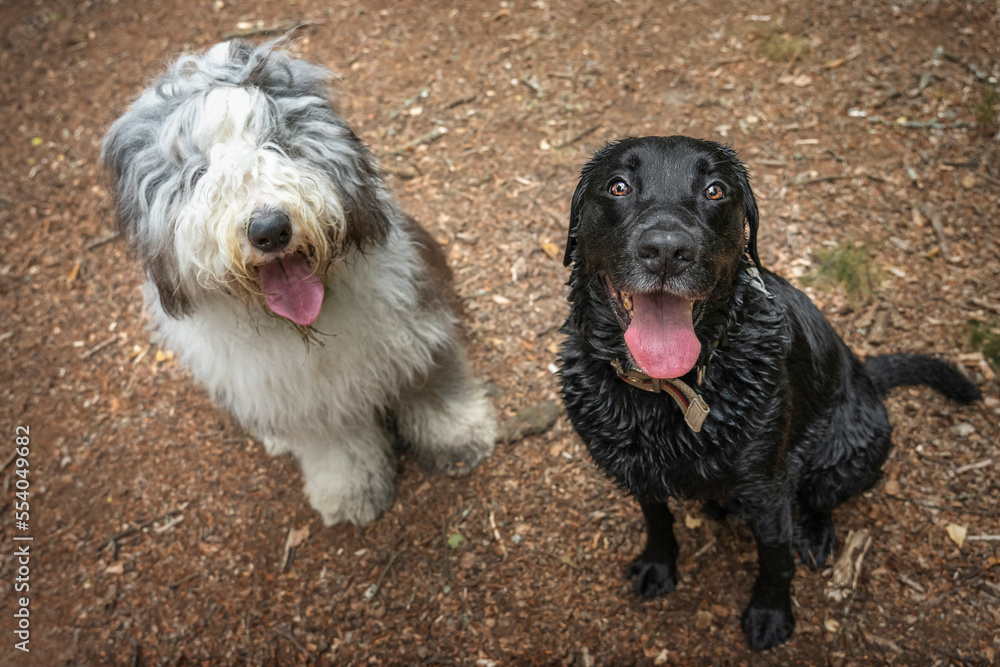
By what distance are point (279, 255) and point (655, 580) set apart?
2380 millimetres

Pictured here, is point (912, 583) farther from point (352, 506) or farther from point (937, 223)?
point (352, 506)

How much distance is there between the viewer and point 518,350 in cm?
445

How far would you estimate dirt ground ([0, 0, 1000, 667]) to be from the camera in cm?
345

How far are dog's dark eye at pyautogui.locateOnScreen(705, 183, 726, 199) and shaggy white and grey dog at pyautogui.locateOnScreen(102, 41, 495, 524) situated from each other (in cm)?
144

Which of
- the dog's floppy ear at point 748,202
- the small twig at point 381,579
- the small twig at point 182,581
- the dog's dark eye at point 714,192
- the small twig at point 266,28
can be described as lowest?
the small twig at point 182,581

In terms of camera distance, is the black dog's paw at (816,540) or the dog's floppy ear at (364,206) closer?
the dog's floppy ear at (364,206)

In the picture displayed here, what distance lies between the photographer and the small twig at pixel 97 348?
5.02m

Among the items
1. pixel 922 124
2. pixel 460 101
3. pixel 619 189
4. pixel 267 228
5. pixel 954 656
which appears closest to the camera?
pixel 619 189

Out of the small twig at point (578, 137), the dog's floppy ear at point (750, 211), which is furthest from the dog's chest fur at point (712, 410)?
the small twig at point (578, 137)

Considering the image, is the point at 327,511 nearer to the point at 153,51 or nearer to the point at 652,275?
the point at 652,275

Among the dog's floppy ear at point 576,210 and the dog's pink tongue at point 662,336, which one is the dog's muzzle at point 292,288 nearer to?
the dog's floppy ear at point 576,210

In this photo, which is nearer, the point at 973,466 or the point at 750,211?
the point at 750,211

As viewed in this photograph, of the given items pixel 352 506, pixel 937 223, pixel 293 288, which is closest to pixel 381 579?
pixel 352 506

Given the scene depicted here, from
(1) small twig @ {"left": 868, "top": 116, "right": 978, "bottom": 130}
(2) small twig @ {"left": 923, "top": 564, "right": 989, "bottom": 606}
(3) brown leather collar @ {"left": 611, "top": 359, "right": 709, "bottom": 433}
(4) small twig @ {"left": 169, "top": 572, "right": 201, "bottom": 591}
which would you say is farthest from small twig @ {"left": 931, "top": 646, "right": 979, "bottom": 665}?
(4) small twig @ {"left": 169, "top": 572, "right": 201, "bottom": 591}
